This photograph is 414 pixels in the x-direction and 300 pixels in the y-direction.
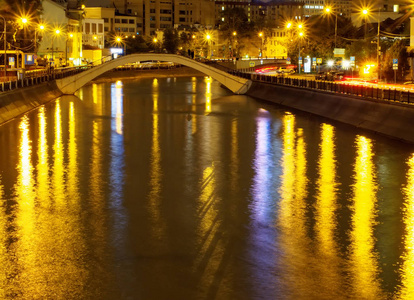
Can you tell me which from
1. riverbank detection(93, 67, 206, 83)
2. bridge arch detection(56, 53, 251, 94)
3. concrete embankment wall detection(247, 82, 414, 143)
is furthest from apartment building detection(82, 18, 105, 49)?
concrete embankment wall detection(247, 82, 414, 143)

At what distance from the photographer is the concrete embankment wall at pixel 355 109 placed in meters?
42.4

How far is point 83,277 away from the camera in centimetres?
1738

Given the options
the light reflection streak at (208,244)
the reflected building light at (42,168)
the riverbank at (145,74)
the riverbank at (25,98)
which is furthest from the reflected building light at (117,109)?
the riverbank at (145,74)

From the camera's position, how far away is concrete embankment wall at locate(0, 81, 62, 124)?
53.3 m

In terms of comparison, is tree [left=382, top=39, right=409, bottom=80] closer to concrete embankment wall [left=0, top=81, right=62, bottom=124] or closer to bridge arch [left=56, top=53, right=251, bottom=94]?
bridge arch [left=56, top=53, right=251, bottom=94]

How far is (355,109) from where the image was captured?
168 ft

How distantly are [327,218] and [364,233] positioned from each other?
81.0 inches

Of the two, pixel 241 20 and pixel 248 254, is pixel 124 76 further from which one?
pixel 248 254

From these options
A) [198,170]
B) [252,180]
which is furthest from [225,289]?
[198,170]

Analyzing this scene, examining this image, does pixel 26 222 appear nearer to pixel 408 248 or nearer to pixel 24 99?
pixel 408 248

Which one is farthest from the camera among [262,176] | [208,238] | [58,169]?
[58,169]

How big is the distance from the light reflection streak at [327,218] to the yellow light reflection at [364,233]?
0.46m

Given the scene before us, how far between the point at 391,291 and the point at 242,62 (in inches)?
5468

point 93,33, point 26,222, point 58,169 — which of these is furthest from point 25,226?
point 93,33
